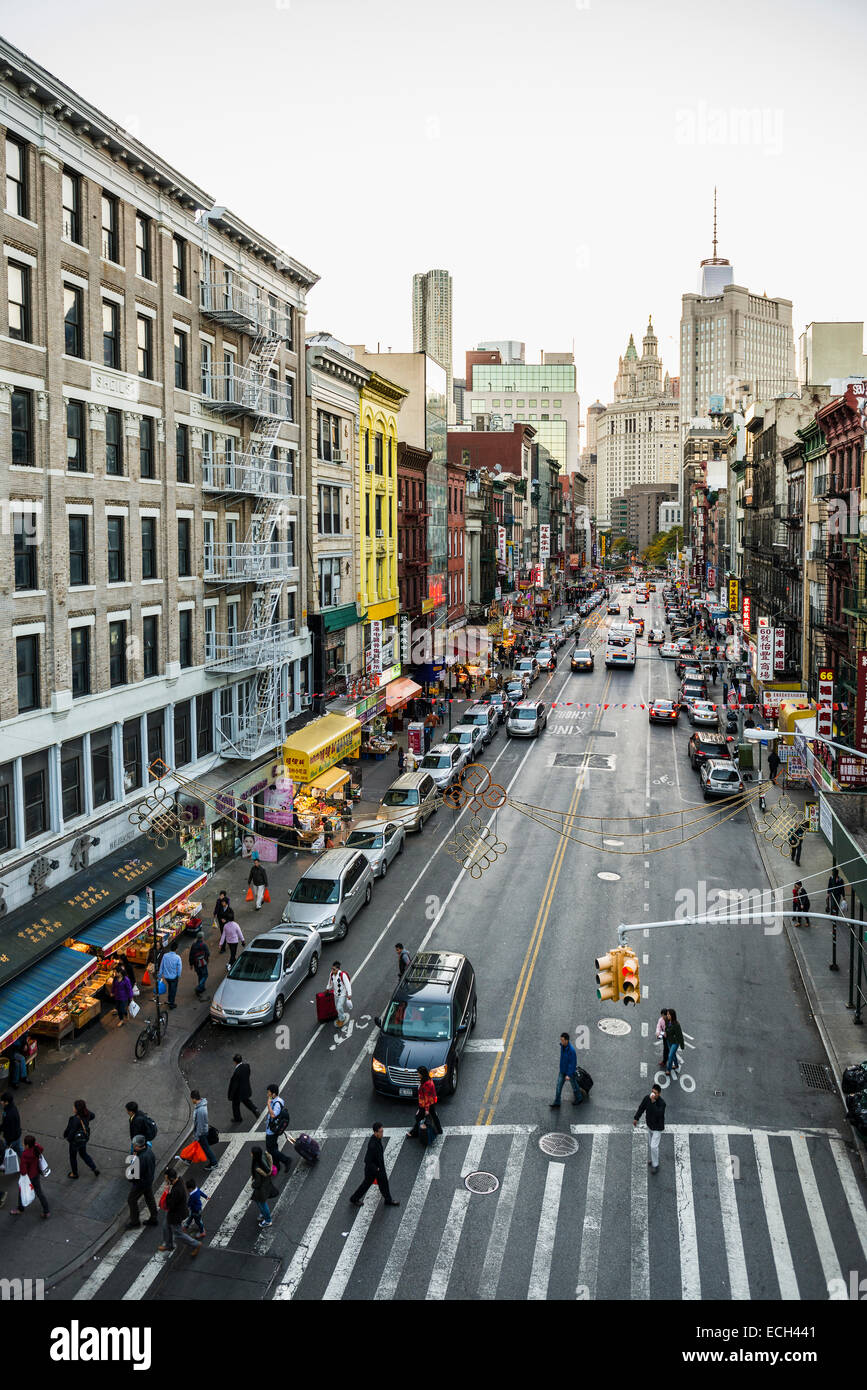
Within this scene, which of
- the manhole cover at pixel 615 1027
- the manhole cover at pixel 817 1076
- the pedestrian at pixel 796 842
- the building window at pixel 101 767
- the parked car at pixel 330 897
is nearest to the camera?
the manhole cover at pixel 817 1076

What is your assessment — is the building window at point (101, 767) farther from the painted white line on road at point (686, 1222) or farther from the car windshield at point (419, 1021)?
the painted white line on road at point (686, 1222)

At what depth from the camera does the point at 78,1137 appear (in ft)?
54.4

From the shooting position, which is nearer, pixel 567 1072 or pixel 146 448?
pixel 567 1072

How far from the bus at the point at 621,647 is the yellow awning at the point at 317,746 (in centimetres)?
4156

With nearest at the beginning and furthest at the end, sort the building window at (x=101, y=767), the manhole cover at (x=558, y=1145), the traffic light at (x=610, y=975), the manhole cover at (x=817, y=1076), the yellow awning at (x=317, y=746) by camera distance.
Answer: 1. the traffic light at (x=610, y=975)
2. the manhole cover at (x=558, y=1145)
3. the manhole cover at (x=817, y=1076)
4. the building window at (x=101, y=767)
5. the yellow awning at (x=317, y=746)

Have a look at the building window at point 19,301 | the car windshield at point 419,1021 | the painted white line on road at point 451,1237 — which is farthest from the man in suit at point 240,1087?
the building window at point 19,301

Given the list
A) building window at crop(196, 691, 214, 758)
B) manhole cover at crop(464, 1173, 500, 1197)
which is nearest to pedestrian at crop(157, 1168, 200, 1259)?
manhole cover at crop(464, 1173, 500, 1197)

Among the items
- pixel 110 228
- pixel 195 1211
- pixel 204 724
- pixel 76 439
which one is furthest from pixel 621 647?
pixel 195 1211

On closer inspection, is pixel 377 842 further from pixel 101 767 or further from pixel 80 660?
pixel 80 660

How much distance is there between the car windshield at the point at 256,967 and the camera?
22.7 meters

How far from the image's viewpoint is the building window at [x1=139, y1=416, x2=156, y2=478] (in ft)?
88.2

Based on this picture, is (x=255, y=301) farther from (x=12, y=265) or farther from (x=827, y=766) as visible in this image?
(x=827, y=766)

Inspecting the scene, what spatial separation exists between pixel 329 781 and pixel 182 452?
12.0m

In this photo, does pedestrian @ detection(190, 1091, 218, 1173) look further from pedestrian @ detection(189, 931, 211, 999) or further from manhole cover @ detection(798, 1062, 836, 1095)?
manhole cover @ detection(798, 1062, 836, 1095)
